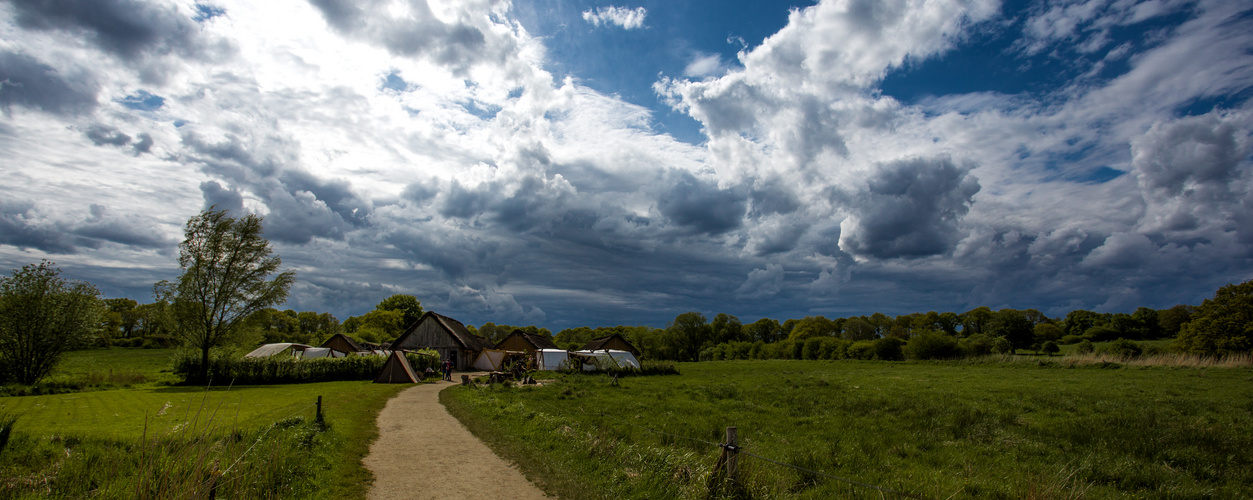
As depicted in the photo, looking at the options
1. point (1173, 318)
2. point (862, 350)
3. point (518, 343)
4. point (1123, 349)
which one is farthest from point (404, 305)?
point (1173, 318)

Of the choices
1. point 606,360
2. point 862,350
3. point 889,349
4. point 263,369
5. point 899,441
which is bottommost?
point 862,350

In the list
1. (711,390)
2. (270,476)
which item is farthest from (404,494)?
(711,390)

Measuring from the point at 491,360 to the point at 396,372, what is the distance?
18591mm

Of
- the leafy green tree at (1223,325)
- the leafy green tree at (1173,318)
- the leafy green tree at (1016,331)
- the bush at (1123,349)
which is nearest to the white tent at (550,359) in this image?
the bush at (1123,349)

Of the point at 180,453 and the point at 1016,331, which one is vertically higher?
the point at 180,453

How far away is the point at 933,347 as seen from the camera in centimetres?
5719

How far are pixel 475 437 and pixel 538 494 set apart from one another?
591 centimetres

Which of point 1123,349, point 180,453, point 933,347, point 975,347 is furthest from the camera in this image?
point 933,347

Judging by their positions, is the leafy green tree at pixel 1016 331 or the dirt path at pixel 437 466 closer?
the dirt path at pixel 437 466

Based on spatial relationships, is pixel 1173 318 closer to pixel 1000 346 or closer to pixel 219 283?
pixel 1000 346

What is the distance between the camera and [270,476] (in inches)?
321

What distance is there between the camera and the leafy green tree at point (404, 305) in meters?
99.6

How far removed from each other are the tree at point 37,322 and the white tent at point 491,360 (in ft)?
97.0

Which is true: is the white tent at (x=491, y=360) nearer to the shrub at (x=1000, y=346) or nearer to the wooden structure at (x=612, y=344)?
the wooden structure at (x=612, y=344)
